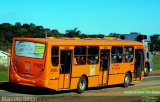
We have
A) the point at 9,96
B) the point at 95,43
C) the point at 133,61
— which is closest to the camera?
the point at 9,96

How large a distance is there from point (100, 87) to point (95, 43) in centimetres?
304

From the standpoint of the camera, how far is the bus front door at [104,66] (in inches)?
899

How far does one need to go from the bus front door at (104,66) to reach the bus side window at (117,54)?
1.93 feet

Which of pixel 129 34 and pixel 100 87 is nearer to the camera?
pixel 100 87

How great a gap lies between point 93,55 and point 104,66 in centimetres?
128

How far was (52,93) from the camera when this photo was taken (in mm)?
20391

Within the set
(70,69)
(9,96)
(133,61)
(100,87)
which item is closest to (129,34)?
(133,61)

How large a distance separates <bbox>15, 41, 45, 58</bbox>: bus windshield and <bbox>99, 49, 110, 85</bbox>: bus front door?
14.4 ft

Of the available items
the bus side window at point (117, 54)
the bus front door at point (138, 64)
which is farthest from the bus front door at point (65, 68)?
the bus front door at point (138, 64)

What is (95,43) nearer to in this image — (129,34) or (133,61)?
(133,61)

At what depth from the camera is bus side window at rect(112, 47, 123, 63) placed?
78.5ft

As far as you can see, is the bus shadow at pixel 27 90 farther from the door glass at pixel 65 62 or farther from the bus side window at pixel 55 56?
the bus side window at pixel 55 56

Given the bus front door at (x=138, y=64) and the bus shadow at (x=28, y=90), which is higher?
the bus front door at (x=138, y=64)

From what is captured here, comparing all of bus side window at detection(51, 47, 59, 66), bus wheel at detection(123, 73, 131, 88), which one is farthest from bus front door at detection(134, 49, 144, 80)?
bus side window at detection(51, 47, 59, 66)
